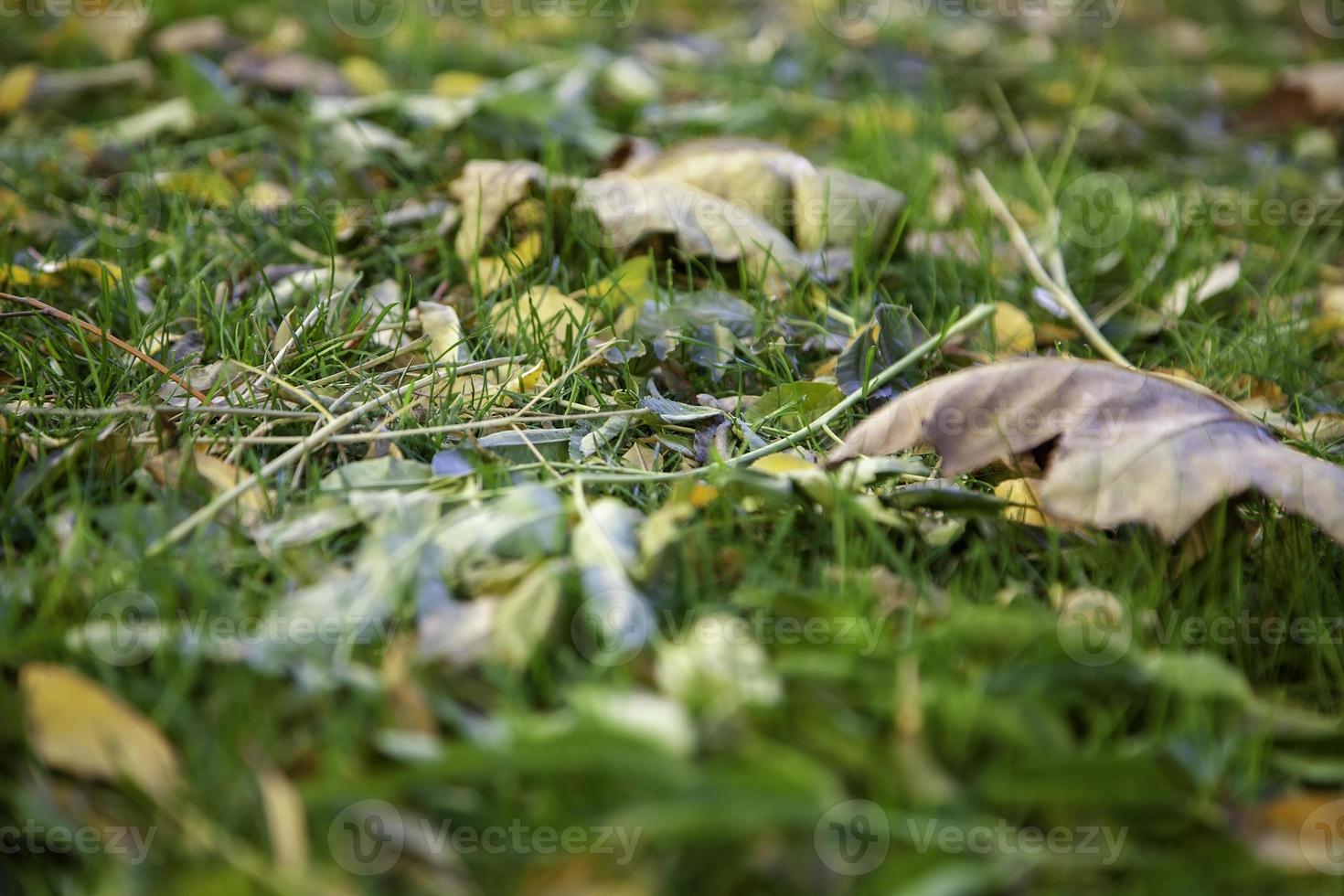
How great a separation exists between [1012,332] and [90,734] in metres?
1.52

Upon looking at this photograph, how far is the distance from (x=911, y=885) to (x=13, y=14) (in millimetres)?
A: 3296

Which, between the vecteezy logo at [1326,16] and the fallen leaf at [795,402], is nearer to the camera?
the fallen leaf at [795,402]

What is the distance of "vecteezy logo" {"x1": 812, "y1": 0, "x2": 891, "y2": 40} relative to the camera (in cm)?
382

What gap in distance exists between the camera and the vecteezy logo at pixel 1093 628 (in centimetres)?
108

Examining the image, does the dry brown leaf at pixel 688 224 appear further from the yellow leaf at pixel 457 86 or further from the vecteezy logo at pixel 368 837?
the vecteezy logo at pixel 368 837

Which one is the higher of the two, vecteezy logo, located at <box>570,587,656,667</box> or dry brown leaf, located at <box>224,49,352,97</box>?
dry brown leaf, located at <box>224,49,352,97</box>

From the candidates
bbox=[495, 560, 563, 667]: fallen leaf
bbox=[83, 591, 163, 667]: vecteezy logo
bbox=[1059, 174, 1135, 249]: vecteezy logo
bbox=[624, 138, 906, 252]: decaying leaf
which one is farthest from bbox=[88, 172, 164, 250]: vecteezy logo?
bbox=[1059, 174, 1135, 249]: vecteezy logo

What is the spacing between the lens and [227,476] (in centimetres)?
137

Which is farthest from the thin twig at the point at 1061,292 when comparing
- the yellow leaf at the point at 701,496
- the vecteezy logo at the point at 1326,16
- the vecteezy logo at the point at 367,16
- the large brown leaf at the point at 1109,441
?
the vecteezy logo at the point at 1326,16

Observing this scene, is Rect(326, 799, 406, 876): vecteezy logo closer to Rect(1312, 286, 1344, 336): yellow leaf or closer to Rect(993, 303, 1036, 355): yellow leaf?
Rect(993, 303, 1036, 355): yellow leaf

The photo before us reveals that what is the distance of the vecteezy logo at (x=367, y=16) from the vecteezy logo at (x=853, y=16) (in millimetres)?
1387

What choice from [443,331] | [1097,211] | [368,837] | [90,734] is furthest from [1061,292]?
[90,734]

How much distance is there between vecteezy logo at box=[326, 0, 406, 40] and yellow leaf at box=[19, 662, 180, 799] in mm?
2662

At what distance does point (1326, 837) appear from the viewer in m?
0.98
